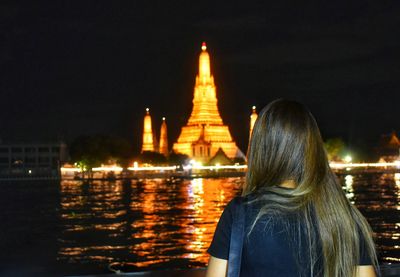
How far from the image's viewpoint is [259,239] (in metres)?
2.25

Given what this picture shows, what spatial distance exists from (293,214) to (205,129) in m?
101

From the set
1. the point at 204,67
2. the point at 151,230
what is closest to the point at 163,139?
the point at 204,67

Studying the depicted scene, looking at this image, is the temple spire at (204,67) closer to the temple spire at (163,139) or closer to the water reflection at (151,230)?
the temple spire at (163,139)

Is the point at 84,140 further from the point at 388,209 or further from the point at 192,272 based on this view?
the point at 192,272

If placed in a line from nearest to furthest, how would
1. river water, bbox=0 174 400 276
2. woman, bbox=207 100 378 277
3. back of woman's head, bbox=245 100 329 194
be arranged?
woman, bbox=207 100 378 277, back of woman's head, bbox=245 100 329 194, river water, bbox=0 174 400 276

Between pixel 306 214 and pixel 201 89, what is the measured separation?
10390 cm

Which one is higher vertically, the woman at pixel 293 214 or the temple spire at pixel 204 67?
the temple spire at pixel 204 67

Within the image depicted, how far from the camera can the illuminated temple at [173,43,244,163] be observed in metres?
102

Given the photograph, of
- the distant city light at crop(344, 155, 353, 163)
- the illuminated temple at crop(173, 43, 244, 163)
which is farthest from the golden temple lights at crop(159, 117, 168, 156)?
the distant city light at crop(344, 155, 353, 163)

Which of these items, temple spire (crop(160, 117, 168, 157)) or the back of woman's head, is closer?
the back of woman's head

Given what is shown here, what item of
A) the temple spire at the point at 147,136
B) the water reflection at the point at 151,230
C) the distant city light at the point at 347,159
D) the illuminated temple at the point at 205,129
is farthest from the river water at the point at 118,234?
the temple spire at the point at 147,136

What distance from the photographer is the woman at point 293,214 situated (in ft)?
7.38

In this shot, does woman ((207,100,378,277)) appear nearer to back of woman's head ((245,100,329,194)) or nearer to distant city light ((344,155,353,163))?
back of woman's head ((245,100,329,194))

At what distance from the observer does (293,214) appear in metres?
2.30
